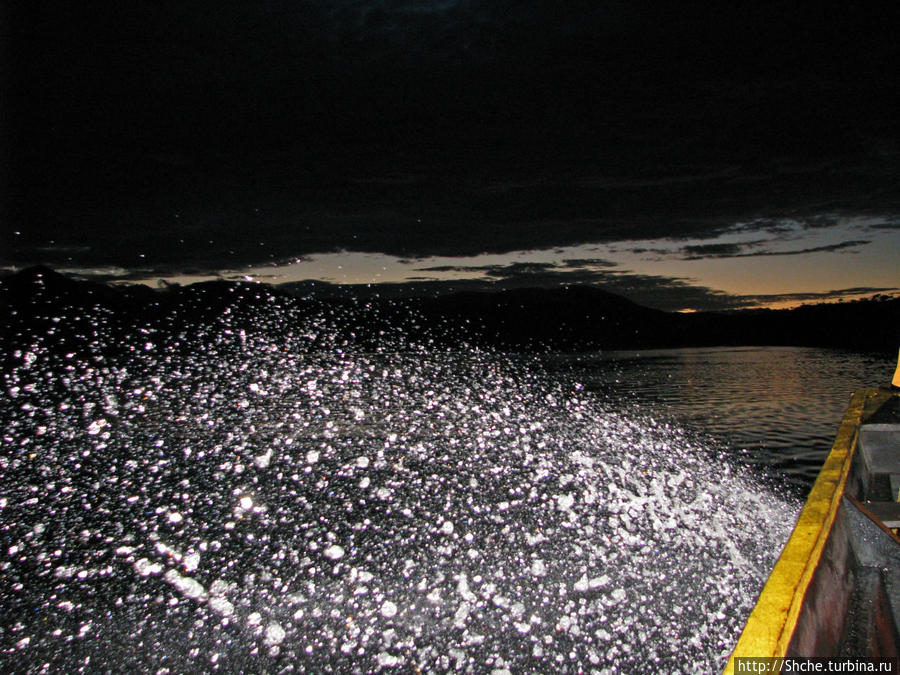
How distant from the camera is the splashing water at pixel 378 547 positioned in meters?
4.24

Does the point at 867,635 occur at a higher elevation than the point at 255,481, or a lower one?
higher

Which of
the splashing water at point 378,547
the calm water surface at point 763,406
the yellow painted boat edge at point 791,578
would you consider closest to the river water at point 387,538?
the splashing water at point 378,547

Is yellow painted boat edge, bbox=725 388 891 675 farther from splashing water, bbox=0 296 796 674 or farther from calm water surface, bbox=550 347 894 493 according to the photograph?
calm water surface, bbox=550 347 894 493

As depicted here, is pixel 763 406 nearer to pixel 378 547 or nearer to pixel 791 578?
pixel 378 547

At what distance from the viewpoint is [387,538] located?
21.3ft

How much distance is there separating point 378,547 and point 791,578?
4439 millimetres

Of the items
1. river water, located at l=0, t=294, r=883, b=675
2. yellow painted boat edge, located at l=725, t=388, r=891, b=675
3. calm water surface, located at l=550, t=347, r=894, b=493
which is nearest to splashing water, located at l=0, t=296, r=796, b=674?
river water, located at l=0, t=294, r=883, b=675

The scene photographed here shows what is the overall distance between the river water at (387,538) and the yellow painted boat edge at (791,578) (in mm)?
1309

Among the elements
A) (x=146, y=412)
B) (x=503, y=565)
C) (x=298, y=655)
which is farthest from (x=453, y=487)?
(x=146, y=412)

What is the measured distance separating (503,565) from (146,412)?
Result: 15.1 m

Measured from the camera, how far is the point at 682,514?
7.04 metres

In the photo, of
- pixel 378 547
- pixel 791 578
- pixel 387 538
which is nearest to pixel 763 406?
pixel 387 538

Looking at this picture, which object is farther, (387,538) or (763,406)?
(763,406)

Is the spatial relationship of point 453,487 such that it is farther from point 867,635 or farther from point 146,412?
point 146,412
